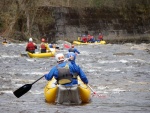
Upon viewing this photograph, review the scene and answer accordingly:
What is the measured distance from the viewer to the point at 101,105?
1016 centimetres

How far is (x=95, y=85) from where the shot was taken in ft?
43.9

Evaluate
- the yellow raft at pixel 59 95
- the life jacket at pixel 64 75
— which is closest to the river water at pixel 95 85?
Result: the yellow raft at pixel 59 95

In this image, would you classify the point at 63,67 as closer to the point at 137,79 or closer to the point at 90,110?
the point at 90,110

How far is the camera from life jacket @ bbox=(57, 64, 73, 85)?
965 cm

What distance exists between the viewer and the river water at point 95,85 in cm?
962

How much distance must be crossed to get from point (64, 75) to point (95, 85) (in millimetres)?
3842

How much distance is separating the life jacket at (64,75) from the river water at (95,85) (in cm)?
64

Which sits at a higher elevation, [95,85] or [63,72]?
[63,72]

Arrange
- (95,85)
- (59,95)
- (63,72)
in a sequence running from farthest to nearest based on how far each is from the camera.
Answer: (95,85)
(59,95)
(63,72)

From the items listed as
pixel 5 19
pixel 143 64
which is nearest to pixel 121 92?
pixel 143 64

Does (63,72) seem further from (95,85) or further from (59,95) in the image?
(95,85)

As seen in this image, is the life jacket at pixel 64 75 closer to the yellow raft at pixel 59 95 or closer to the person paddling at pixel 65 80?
the person paddling at pixel 65 80

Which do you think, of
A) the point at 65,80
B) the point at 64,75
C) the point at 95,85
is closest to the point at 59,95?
the point at 65,80

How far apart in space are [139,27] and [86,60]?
30401 millimetres
